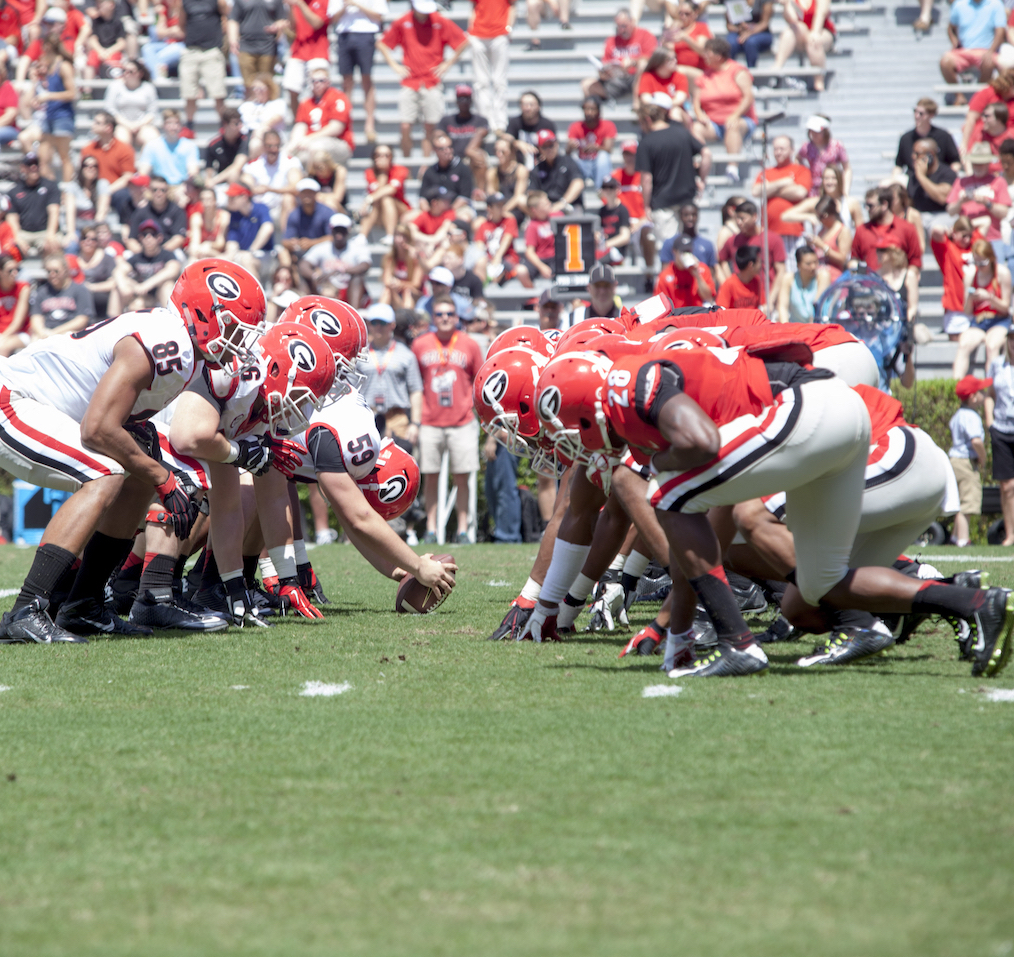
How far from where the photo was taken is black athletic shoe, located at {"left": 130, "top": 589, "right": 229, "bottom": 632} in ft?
22.9

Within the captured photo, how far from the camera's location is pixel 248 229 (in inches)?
637

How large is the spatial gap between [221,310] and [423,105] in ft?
42.8

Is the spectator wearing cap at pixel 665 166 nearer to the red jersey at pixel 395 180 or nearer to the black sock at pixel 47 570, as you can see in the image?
the red jersey at pixel 395 180

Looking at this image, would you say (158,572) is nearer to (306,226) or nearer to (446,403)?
(446,403)

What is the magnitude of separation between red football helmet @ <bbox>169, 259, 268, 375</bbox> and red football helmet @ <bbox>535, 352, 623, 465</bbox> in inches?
72.2

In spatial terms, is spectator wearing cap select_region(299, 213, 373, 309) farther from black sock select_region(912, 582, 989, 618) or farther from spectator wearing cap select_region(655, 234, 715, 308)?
black sock select_region(912, 582, 989, 618)

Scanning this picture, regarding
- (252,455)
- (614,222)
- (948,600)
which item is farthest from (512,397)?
(614,222)

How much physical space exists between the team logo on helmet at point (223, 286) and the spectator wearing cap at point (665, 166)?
9.88 m

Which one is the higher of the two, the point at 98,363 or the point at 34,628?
the point at 98,363

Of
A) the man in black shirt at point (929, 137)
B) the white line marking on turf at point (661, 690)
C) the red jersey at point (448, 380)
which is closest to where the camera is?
the white line marking on turf at point (661, 690)

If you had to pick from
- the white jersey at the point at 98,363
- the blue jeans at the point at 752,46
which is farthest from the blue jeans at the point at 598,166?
the white jersey at the point at 98,363

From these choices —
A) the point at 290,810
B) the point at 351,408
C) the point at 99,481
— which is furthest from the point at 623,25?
the point at 290,810

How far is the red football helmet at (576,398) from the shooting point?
5020 millimetres

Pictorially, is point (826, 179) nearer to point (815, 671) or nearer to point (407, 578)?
point (407, 578)
